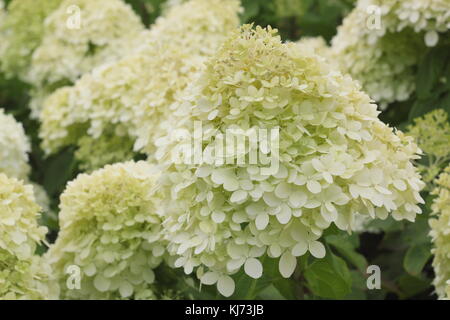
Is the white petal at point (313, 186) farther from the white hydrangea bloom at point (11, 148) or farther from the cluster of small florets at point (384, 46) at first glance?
the white hydrangea bloom at point (11, 148)

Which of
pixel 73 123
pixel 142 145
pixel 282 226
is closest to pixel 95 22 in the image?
pixel 73 123

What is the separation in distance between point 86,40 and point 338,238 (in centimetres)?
152

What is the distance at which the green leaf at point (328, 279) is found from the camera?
170 centimetres

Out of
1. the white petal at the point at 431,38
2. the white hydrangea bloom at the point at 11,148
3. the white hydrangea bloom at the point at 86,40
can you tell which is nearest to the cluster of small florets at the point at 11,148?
the white hydrangea bloom at the point at 11,148

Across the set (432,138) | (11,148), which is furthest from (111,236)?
(432,138)

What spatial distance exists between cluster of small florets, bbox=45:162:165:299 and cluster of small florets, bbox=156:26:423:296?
331 millimetres

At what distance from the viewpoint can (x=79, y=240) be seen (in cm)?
190

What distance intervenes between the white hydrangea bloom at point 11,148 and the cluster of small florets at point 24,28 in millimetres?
917

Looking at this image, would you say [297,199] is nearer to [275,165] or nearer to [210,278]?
[275,165]

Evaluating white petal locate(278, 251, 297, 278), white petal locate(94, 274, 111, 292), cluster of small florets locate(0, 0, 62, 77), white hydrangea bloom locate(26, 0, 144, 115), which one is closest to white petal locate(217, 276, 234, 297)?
white petal locate(278, 251, 297, 278)

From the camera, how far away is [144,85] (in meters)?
2.38

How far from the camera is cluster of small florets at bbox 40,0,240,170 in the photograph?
224cm

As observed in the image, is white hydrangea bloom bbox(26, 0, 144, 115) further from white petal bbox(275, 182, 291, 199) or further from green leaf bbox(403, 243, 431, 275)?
white petal bbox(275, 182, 291, 199)
